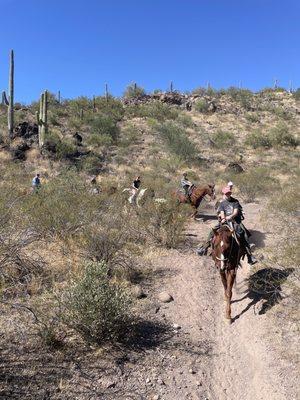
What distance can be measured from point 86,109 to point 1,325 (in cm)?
3710

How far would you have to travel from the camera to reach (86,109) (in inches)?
1660

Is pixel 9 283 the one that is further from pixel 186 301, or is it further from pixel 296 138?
pixel 296 138

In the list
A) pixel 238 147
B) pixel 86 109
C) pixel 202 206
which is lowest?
pixel 202 206

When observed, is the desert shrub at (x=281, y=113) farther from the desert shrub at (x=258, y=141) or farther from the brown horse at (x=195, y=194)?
the brown horse at (x=195, y=194)

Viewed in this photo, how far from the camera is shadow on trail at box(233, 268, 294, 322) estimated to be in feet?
27.0

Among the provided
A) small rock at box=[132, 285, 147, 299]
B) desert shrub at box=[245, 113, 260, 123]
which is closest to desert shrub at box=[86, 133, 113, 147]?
desert shrub at box=[245, 113, 260, 123]

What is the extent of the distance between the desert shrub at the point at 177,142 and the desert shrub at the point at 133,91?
1268 centimetres

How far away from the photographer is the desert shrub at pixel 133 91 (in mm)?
48022

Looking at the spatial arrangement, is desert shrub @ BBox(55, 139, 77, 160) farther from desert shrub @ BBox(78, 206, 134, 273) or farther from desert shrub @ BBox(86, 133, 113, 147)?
desert shrub @ BBox(78, 206, 134, 273)

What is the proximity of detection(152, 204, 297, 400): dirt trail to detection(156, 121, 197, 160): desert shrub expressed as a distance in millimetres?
21226

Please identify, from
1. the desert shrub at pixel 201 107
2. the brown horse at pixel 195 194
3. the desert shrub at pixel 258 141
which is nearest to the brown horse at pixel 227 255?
the brown horse at pixel 195 194

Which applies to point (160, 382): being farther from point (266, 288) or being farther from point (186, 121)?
point (186, 121)

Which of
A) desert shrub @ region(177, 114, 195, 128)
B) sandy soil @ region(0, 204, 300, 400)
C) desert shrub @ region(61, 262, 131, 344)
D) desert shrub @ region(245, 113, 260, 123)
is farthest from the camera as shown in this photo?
desert shrub @ region(245, 113, 260, 123)

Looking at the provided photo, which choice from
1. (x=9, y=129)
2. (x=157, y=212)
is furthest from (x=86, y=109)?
(x=157, y=212)
